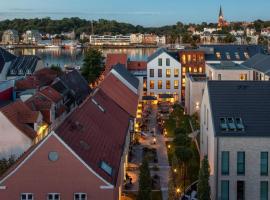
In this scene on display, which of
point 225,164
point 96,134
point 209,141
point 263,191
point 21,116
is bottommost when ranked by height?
point 263,191

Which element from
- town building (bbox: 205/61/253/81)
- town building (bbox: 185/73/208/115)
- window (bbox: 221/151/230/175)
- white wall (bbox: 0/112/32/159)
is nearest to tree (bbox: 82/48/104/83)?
town building (bbox: 185/73/208/115)

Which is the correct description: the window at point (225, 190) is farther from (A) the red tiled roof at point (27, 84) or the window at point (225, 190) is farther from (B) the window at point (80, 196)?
(A) the red tiled roof at point (27, 84)

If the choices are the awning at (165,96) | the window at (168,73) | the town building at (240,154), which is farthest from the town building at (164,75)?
the town building at (240,154)

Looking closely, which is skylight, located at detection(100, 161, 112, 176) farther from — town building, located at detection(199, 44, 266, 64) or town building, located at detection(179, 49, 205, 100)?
town building, located at detection(199, 44, 266, 64)

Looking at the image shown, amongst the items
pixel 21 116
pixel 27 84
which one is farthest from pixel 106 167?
pixel 27 84

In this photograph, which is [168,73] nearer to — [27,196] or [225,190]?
[225,190]

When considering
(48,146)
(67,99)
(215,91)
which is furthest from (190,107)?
(48,146)
